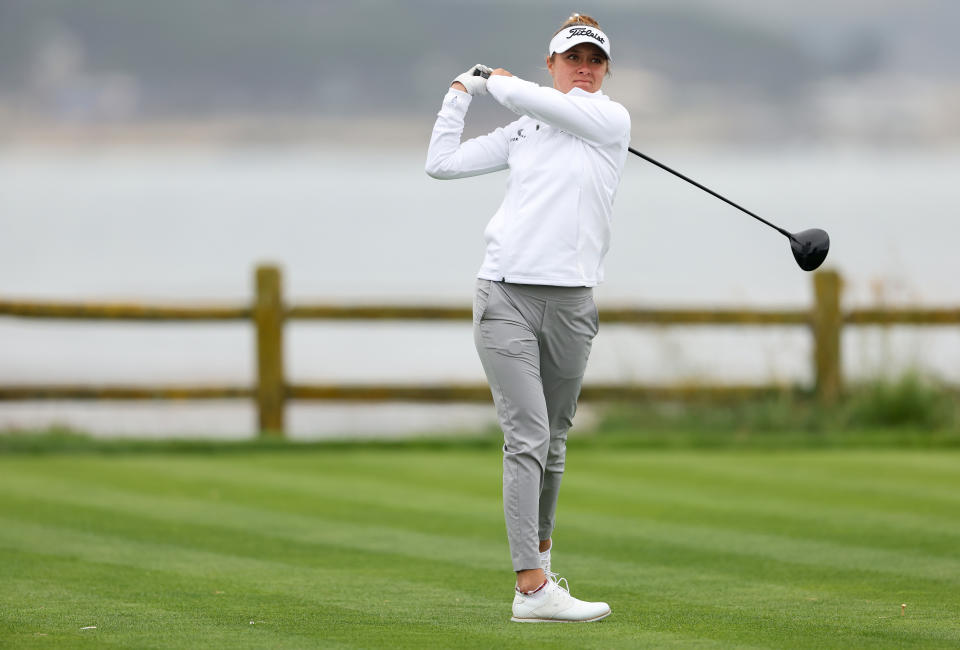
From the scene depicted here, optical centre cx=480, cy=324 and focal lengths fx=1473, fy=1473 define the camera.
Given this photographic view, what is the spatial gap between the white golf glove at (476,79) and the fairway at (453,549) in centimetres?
183

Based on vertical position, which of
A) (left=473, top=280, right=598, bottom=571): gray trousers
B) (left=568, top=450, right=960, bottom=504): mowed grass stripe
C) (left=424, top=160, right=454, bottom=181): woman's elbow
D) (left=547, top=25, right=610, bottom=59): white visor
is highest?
(left=547, top=25, right=610, bottom=59): white visor

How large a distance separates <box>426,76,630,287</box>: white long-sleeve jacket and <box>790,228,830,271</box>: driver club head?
854 millimetres

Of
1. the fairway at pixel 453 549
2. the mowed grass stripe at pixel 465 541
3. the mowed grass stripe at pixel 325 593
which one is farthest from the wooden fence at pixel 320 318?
the mowed grass stripe at pixel 325 593

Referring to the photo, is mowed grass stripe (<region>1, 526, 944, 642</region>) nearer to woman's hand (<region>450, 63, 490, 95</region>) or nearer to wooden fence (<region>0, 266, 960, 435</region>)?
woman's hand (<region>450, 63, 490, 95</region>)

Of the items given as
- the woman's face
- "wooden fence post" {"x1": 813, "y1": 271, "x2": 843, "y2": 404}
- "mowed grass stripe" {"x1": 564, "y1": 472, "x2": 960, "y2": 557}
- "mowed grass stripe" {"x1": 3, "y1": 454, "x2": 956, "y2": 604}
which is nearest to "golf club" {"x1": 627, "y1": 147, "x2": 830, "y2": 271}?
the woman's face

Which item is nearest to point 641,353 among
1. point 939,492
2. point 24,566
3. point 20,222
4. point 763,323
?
point 763,323

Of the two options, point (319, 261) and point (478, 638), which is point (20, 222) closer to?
point (319, 261)

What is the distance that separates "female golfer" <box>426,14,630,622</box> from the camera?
16.2 ft

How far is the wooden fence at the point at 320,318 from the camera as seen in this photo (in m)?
10.5

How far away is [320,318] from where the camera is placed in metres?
10.7

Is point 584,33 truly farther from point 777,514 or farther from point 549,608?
point 777,514

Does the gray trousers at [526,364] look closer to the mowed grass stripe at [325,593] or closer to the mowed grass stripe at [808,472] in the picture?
the mowed grass stripe at [325,593]

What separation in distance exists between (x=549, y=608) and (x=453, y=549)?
1.59 metres

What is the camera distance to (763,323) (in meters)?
10.8
